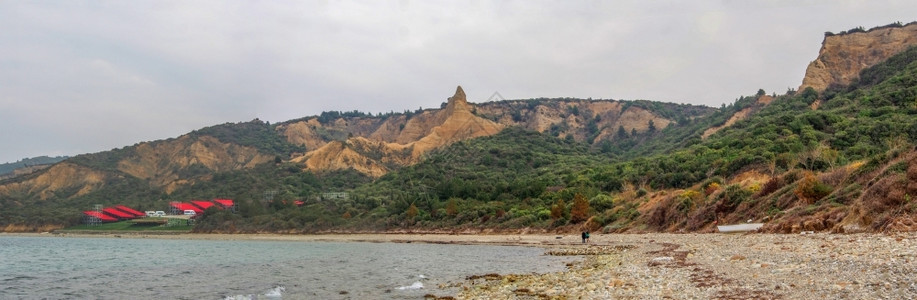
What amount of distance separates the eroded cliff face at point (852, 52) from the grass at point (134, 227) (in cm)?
11350

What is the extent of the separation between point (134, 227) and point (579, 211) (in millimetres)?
91427

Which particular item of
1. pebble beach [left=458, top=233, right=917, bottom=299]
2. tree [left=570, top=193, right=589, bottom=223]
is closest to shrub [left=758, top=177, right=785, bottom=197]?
pebble beach [left=458, top=233, right=917, bottom=299]

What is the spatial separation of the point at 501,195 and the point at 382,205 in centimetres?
2258

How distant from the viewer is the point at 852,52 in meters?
108

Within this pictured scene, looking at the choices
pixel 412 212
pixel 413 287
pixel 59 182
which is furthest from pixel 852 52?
pixel 59 182

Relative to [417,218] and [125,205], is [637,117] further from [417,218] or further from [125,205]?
[125,205]

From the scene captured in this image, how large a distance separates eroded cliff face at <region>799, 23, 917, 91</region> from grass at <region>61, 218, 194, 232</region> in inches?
4469

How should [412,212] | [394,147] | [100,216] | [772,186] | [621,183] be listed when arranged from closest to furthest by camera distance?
[772,186] < [621,183] < [412,212] < [100,216] < [394,147]

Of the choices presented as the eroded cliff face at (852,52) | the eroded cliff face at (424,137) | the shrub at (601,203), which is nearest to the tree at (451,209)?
the shrub at (601,203)

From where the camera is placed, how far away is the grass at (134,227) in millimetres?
106938

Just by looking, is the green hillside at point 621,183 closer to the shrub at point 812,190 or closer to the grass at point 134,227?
the shrub at point 812,190

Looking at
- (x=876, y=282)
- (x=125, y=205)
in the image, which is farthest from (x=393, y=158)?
(x=876, y=282)

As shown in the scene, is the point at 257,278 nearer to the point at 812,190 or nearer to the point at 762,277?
the point at 762,277

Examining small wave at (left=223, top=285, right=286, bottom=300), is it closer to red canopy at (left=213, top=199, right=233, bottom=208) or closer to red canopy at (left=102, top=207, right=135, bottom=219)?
red canopy at (left=213, top=199, right=233, bottom=208)
